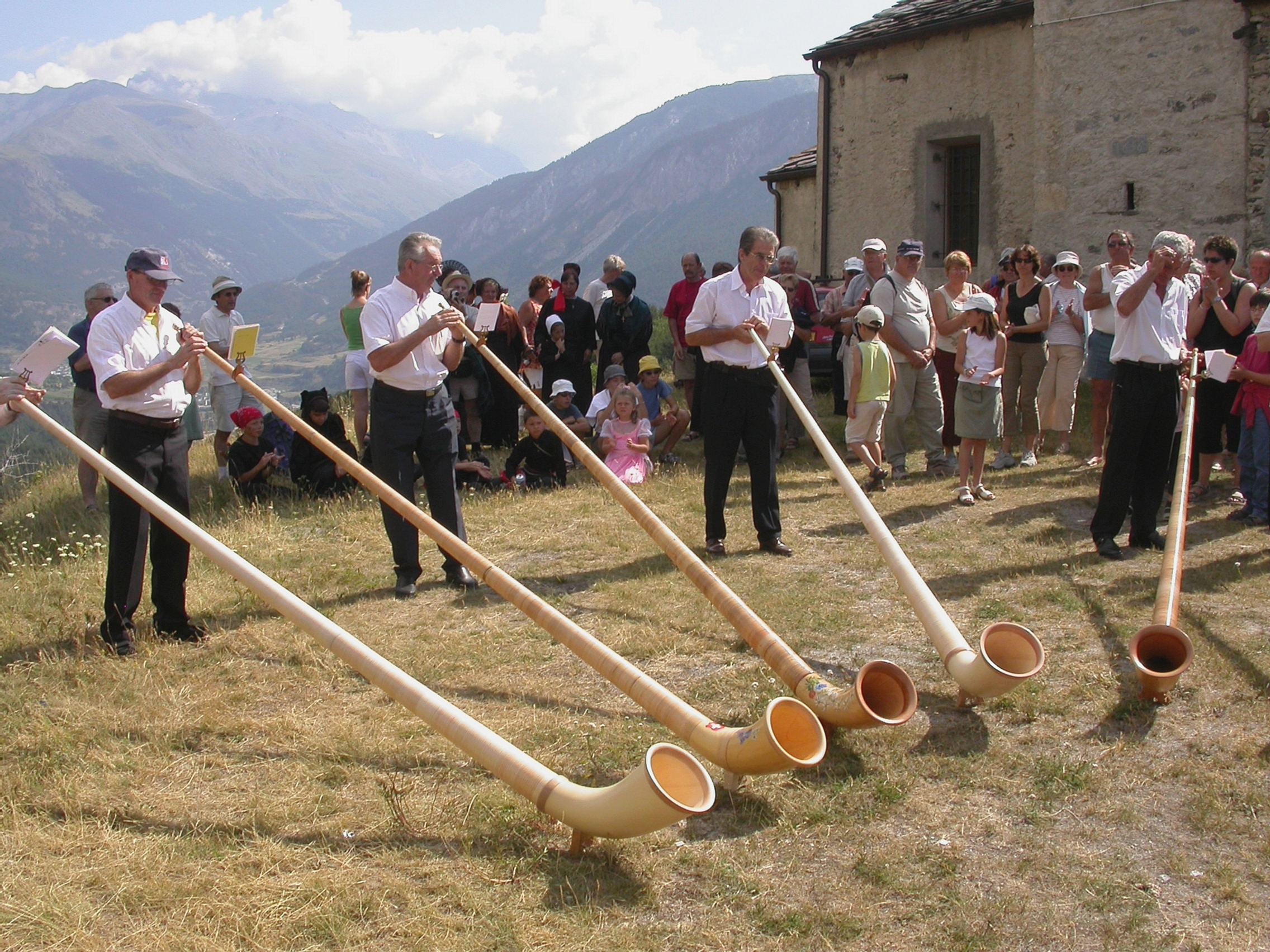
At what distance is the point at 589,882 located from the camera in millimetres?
3557

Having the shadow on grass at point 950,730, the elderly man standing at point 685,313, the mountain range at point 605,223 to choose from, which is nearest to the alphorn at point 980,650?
the shadow on grass at point 950,730

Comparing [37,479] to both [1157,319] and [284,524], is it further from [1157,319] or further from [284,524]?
[1157,319]

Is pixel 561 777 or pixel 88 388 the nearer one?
Result: pixel 561 777

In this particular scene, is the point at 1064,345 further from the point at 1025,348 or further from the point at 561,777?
the point at 561,777

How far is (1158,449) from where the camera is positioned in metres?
6.95

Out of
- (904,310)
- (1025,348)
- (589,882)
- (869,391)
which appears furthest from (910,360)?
(589,882)

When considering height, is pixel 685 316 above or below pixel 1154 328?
above

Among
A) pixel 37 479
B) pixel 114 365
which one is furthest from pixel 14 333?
pixel 114 365

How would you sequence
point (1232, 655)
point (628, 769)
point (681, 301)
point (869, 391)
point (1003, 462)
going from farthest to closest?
point (681, 301) < point (1003, 462) < point (869, 391) < point (1232, 655) < point (628, 769)

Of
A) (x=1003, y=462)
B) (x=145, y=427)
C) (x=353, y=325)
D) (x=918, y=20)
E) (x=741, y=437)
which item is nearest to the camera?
(x=145, y=427)

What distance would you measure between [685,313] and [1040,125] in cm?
625

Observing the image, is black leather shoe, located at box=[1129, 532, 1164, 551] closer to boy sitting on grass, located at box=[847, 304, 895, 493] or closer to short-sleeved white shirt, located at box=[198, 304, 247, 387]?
boy sitting on grass, located at box=[847, 304, 895, 493]

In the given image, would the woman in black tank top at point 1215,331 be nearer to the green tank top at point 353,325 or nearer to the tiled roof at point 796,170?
the green tank top at point 353,325

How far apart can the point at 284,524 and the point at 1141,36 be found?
11.5 meters
